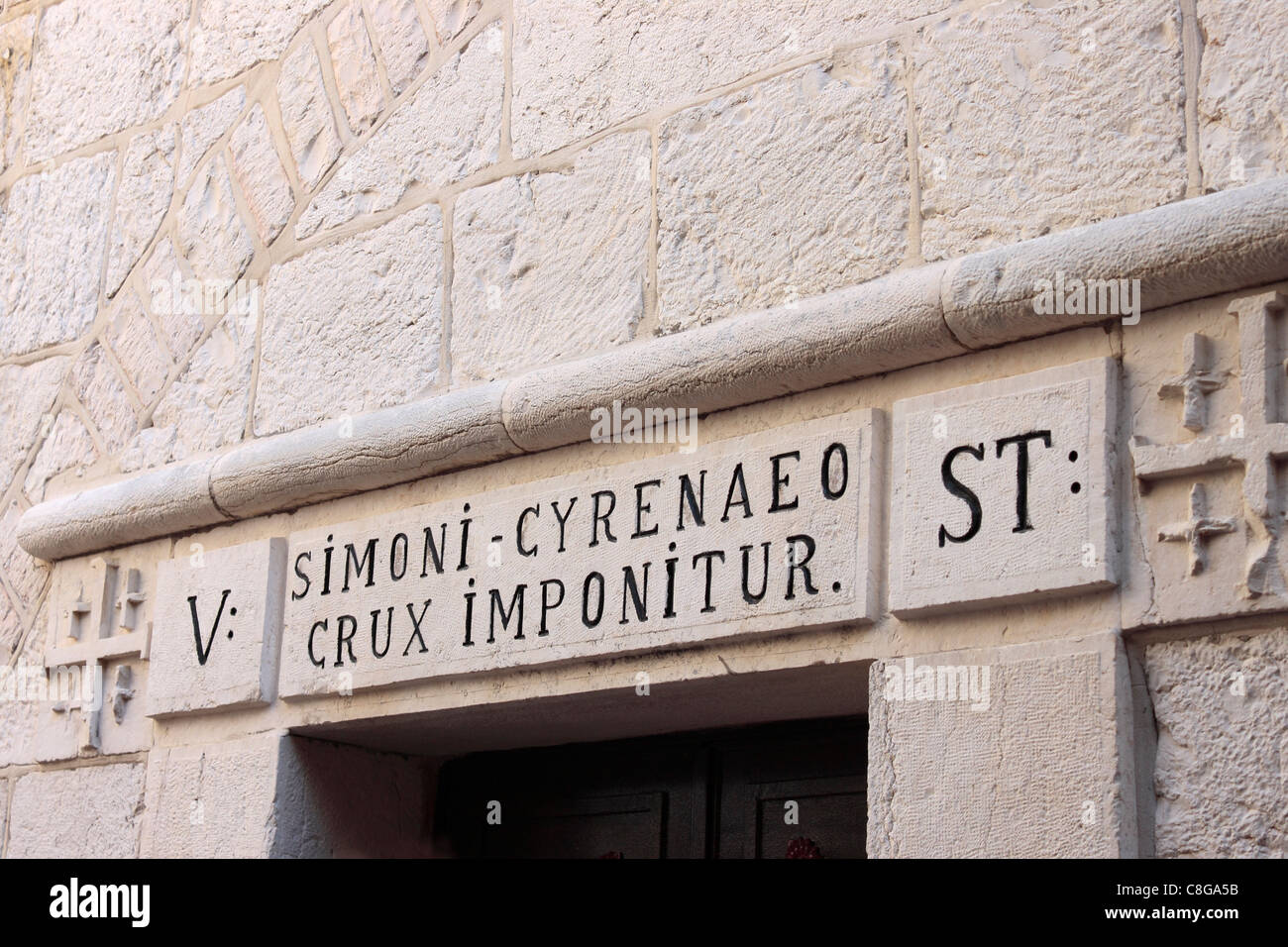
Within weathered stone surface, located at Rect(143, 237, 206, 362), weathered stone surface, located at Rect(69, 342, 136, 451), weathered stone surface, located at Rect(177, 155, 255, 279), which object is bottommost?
weathered stone surface, located at Rect(69, 342, 136, 451)

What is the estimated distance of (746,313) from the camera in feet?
9.09

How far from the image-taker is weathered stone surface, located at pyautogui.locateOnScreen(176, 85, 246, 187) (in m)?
3.64

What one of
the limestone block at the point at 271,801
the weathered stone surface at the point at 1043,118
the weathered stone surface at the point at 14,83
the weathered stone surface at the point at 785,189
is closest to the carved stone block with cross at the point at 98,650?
the limestone block at the point at 271,801

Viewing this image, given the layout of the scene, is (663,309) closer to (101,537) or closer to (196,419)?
(196,419)

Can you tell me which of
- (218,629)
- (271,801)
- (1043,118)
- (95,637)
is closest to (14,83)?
(95,637)

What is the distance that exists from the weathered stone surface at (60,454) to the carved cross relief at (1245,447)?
228cm

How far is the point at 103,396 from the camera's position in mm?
3670

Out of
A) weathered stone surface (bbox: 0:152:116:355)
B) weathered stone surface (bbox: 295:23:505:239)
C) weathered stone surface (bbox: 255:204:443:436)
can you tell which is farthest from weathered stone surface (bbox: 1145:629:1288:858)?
weathered stone surface (bbox: 0:152:116:355)

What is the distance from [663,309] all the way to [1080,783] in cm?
107

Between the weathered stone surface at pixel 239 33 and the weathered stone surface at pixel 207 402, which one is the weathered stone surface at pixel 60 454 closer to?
the weathered stone surface at pixel 207 402

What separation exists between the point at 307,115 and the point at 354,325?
0.51 m

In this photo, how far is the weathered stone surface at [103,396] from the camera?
3.62 metres

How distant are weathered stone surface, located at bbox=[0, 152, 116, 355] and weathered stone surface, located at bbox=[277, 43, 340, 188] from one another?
0.52 m

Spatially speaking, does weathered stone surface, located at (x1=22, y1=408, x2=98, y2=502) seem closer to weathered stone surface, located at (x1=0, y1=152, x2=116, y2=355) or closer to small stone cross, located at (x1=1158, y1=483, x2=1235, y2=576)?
weathered stone surface, located at (x1=0, y1=152, x2=116, y2=355)
